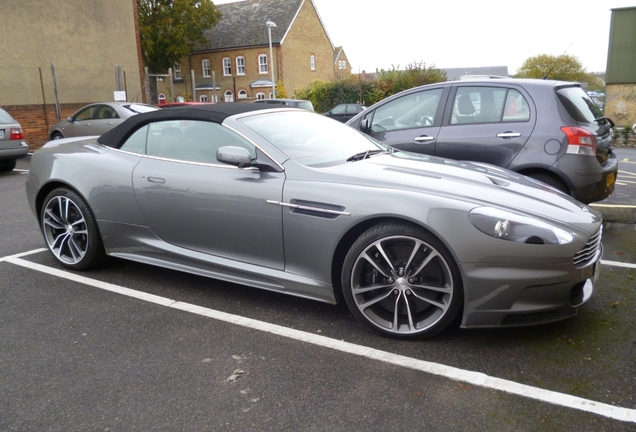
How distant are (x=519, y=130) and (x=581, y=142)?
0.58m

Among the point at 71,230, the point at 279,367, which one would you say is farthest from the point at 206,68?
the point at 279,367

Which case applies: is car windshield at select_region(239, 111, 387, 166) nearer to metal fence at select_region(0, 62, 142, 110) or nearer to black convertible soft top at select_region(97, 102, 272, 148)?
black convertible soft top at select_region(97, 102, 272, 148)

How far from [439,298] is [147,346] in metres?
1.77

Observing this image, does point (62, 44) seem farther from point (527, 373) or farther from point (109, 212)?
point (527, 373)

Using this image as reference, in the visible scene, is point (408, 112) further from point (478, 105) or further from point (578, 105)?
point (578, 105)

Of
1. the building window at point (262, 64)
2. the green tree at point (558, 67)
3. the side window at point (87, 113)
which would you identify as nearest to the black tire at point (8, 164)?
the side window at point (87, 113)

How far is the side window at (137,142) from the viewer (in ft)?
14.3

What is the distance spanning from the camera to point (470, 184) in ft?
11.5

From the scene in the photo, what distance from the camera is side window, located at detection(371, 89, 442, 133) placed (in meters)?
6.12

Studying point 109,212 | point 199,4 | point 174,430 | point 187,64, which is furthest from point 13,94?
point 187,64

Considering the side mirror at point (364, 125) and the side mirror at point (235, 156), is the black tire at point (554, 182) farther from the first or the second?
the side mirror at point (235, 156)

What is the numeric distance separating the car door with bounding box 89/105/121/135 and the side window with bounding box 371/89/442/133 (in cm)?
949

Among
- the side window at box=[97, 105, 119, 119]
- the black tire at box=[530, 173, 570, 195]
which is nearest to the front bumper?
the black tire at box=[530, 173, 570, 195]

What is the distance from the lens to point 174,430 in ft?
8.10
